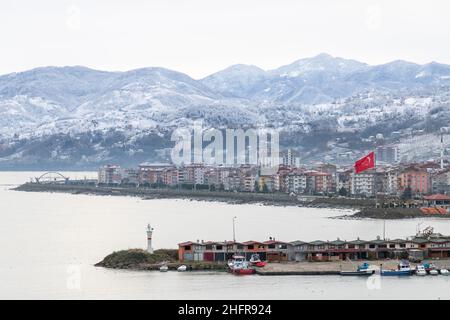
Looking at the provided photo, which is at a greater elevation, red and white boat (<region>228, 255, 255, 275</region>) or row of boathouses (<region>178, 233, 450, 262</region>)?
row of boathouses (<region>178, 233, 450, 262</region>)

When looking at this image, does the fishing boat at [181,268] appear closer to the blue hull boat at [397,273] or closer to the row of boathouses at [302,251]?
the row of boathouses at [302,251]

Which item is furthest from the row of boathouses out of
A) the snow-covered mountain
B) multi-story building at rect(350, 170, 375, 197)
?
the snow-covered mountain

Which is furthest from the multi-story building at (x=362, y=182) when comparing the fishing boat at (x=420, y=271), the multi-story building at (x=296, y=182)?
the fishing boat at (x=420, y=271)

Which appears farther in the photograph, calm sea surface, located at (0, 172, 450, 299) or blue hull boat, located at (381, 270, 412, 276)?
blue hull boat, located at (381, 270, 412, 276)

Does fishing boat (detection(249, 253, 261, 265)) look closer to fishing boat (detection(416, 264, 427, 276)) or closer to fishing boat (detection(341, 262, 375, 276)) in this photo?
fishing boat (detection(341, 262, 375, 276))
